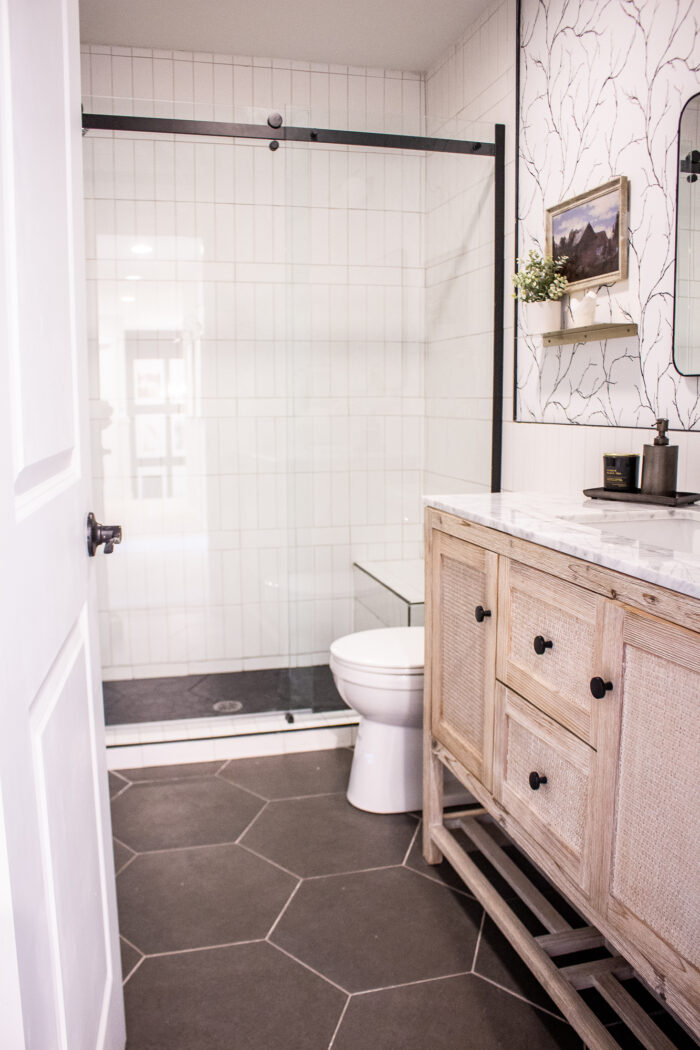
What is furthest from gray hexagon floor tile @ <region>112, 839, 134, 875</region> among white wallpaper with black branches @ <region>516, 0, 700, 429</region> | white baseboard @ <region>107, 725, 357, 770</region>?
white wallpaper with black branches @ <region>516, 0, 700, 429</region>

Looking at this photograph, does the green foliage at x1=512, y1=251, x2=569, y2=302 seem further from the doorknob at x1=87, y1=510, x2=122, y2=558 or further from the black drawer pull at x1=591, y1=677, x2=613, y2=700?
the doorknob at x1=87, y1=510, x2=122, y2=558

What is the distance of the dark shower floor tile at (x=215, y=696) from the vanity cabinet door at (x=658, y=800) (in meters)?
1.67

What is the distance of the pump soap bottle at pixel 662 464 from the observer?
65.7 inches

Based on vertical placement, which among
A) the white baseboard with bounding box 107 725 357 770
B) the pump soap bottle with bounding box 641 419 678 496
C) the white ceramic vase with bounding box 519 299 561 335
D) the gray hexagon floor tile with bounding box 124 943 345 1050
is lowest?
the gray hexagon floor tile with bounding box 124 943 345 1050

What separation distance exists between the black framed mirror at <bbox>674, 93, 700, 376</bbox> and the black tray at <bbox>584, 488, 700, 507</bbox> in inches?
11.4

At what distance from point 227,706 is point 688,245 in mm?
2057

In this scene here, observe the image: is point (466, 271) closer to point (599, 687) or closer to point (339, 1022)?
point (599, 687)

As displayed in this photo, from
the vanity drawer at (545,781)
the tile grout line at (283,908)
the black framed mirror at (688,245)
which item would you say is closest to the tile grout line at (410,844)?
the tile grout line at (283,908)

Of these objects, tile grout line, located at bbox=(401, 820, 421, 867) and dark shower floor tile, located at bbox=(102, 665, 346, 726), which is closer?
tile grout line, located at bbox=(401, 820, 421, 867)

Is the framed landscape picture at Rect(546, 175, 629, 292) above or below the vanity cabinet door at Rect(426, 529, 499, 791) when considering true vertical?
above

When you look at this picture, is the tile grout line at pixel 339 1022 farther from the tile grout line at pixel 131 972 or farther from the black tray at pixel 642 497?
the black tray at pixel 642 497

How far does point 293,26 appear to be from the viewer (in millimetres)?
2836

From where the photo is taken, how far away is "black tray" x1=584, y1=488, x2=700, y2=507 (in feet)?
5.35

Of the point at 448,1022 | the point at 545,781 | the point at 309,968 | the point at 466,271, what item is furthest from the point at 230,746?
the point at 466,271
